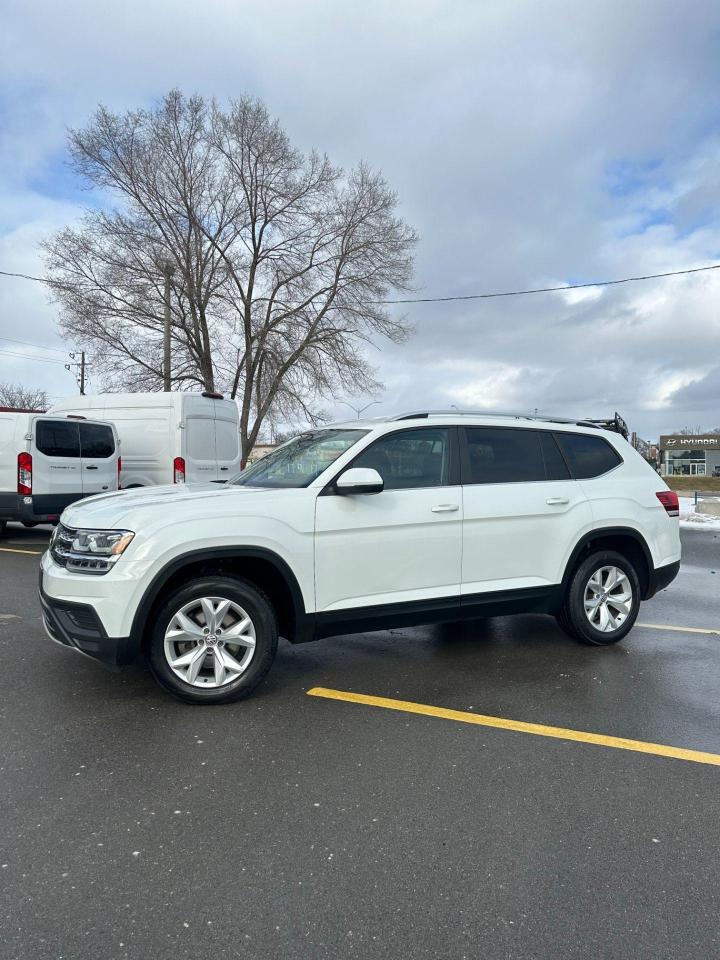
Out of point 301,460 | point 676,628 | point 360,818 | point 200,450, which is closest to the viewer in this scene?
point 360,818

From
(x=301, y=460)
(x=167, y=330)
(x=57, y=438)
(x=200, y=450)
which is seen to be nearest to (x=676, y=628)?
(x=301, y=460)

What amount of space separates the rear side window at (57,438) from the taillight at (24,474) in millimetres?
290

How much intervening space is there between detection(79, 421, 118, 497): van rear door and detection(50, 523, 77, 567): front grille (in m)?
7.43

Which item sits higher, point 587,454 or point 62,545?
Result: point 587,454

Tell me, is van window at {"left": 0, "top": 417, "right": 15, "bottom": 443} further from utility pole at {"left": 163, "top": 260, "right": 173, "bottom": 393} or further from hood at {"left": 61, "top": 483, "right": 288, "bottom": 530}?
utility pole at {"left": 163, "top": 260, "right": 173, "bottom": 393}

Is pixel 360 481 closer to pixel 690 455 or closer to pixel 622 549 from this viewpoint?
pixel 622 549

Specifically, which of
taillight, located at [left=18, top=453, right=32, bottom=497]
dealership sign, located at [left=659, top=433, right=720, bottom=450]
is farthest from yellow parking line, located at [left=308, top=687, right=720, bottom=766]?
dealership sign, located at [left=659, top=433, right=720, bottom=450]

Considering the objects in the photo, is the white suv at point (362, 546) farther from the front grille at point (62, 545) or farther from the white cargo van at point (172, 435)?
the white cargo van at point (172, 435)

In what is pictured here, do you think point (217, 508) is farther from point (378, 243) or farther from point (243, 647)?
point (378, 243)

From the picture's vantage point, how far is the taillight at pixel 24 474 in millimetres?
10430

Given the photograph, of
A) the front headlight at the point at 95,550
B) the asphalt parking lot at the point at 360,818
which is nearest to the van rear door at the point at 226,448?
the asphalt parking lot at the point at 360,818

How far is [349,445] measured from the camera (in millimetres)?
4625

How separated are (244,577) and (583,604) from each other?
264 centimetres

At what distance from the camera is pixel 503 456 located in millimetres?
5074
